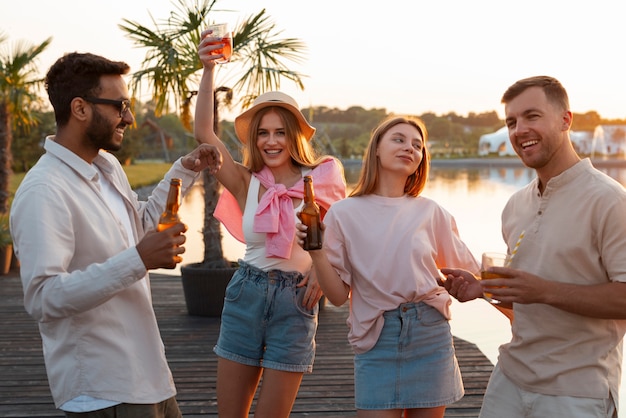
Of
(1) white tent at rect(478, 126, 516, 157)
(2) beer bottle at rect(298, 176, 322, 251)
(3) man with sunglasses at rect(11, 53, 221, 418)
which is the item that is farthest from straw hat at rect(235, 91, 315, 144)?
(1) white tent at rect(478, 126, 516, 157)

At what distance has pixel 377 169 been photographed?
290cm

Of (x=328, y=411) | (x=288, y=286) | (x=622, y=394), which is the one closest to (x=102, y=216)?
(x=288, y=286)

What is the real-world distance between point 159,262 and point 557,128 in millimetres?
1286

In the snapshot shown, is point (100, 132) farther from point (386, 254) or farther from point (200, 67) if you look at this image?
point (200, 67)

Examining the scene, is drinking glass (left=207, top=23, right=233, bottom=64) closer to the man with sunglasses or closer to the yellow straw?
the man with sunglasses

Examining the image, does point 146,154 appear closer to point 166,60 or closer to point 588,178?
point 166,60

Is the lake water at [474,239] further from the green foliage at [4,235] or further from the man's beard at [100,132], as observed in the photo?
the man's beard at [100,132]

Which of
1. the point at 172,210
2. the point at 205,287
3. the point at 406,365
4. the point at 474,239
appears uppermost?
the point at 172,210

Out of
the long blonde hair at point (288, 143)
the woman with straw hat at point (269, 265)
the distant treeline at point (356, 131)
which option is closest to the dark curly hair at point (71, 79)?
the woman with straw hat at point (269, 265)

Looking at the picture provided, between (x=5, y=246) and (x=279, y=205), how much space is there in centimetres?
744

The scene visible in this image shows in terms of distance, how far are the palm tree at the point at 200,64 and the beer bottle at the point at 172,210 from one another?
460 centimetres

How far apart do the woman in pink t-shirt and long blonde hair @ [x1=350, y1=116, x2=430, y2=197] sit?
6 cm

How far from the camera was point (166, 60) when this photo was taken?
6.81 m

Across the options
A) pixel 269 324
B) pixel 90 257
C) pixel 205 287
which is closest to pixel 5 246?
pixel 205 287
